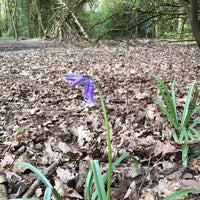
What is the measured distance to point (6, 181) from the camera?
169 centimetres

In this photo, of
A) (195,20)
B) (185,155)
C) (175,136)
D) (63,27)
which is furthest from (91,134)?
(63,27)

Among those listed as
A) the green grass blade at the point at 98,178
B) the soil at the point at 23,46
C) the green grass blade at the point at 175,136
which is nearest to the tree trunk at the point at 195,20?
the green grass blade at the point at 175,136

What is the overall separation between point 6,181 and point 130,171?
108 cm

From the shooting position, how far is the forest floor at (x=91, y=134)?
1.60 meters

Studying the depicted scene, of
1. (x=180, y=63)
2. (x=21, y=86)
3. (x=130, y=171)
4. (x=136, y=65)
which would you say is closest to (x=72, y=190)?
(x=130, y=171)

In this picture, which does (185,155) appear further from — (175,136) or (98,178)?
(98,178)

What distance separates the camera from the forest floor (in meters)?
1.60

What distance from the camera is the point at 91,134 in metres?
2.39

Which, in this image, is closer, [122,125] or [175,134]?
[175,134]

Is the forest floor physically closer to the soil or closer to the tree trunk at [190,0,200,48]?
the tree trunk at [190,0,200,48]

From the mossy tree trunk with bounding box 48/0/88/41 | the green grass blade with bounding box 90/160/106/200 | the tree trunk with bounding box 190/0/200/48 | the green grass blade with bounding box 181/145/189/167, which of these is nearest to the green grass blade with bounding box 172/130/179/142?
the green grass blade with bounding box 181/145/189/167

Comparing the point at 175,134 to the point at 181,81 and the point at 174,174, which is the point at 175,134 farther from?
the point at 181,81

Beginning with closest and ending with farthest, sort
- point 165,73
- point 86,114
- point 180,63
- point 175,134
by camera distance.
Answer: point 175,134 < point 86,114 < point 165,73 < point 180,63

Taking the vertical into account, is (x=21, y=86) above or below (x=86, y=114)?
above
